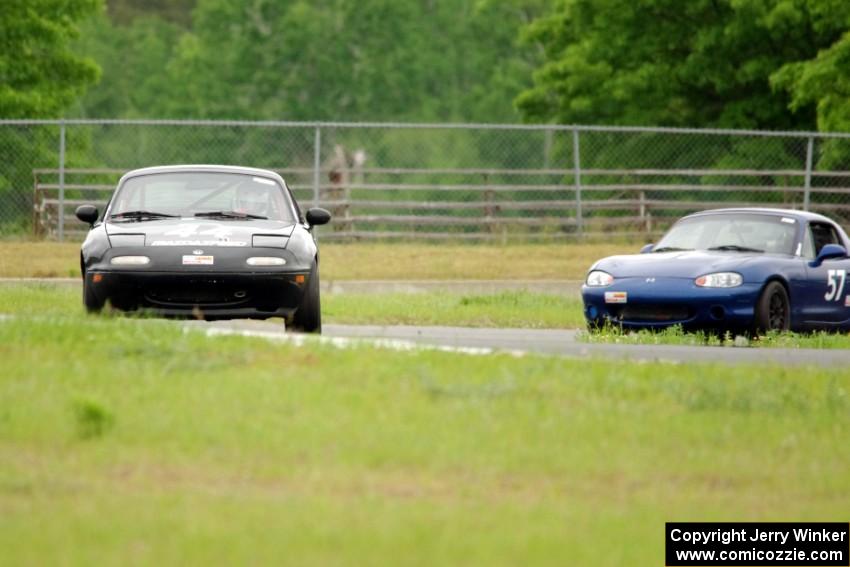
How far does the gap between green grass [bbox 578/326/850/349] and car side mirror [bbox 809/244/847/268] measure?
0.92 meters

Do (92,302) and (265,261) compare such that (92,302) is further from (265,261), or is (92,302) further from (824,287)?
(824,287)

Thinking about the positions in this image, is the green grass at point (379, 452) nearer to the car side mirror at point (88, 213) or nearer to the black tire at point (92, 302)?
the black tire at point (92, 302)

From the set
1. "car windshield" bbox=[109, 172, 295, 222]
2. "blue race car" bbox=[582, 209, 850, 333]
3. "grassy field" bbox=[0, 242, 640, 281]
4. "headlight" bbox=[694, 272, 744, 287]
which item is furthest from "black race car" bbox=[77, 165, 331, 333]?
"grassy field" bbox=[0, 242, 640, 281]

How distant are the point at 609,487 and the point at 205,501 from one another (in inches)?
67.9

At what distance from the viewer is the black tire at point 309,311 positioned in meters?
12.5

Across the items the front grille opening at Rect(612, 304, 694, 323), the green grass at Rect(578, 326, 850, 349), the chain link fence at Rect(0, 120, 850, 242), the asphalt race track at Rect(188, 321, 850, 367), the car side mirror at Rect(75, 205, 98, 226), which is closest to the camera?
the asphalt race track at Rect(188, 321, 850, 367)

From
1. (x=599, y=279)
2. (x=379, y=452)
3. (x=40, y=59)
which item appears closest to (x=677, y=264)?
Answer: (x=599, y=279)

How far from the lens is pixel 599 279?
48.0 feet

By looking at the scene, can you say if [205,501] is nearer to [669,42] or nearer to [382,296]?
[382,296]

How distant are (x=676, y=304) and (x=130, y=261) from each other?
473cm

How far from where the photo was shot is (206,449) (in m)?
7.10

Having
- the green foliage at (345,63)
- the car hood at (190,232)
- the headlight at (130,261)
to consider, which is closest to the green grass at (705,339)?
the car hood at (190,232)

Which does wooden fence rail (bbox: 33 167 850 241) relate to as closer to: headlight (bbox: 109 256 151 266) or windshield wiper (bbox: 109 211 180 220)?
windshield wiper (bbox: 109 211 180 220)

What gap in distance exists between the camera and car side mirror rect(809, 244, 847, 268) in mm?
15158
